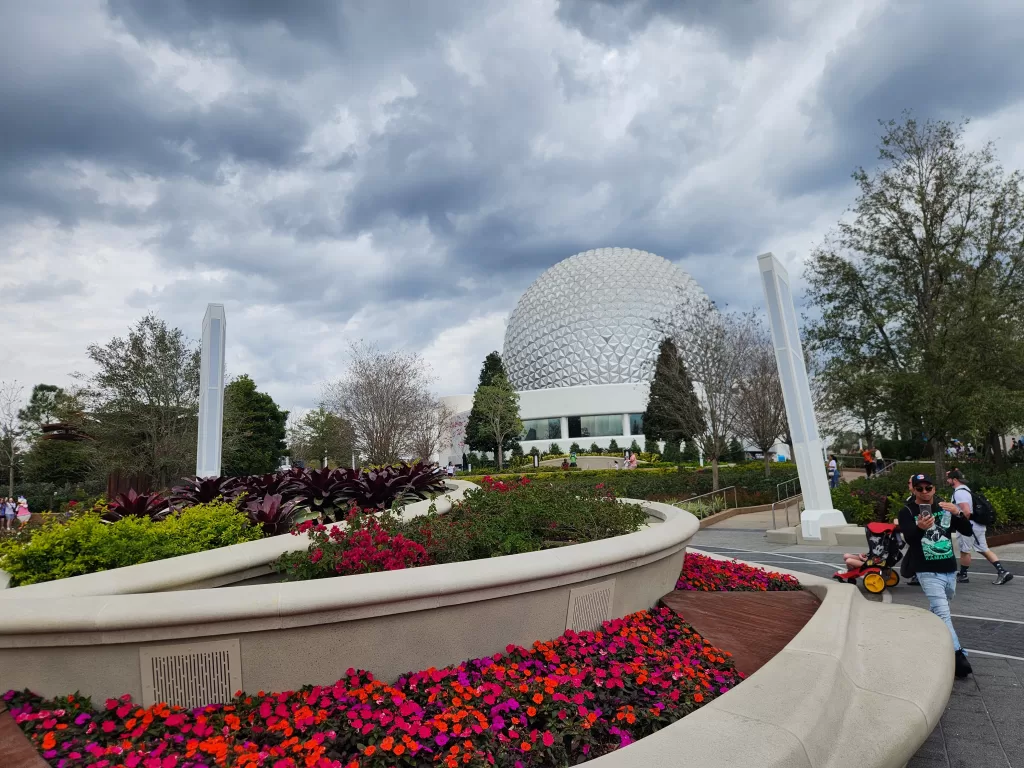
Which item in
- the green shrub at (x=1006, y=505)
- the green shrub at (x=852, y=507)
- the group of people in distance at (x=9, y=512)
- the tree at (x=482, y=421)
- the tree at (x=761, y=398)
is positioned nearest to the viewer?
the green shrub at (x=1006, y=505)

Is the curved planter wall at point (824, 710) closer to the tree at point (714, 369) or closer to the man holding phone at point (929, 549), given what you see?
the man holding phone at point (929, 549)

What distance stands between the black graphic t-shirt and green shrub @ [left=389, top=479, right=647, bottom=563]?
239 centimetres

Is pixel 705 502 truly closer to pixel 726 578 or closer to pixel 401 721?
pixel 726 578

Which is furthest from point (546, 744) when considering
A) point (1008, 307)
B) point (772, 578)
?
point (1008, 307)

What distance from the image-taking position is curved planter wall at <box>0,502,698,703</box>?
339 centimetres

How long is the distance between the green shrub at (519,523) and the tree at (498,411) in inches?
1507

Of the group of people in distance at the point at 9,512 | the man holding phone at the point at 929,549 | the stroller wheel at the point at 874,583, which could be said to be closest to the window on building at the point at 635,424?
the group of people in distance at the point at 9,512

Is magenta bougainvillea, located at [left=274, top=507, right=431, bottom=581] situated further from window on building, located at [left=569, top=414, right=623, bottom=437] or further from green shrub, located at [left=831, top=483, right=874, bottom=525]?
window on building, located at [left=569, top=414, right=623, bottom=437]

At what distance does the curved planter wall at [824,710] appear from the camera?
2.98m

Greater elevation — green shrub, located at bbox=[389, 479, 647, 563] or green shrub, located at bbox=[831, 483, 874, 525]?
green shrub, located at bbox=[389, 479, 647, 563]

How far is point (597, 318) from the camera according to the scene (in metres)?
50.8

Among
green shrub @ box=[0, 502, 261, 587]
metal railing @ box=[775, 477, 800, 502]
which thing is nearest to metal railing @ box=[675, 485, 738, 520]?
metal railing @ box=[775, 477, 800, 502]

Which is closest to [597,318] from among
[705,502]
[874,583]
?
[705,502]

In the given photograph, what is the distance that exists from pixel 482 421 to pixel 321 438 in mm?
12437
